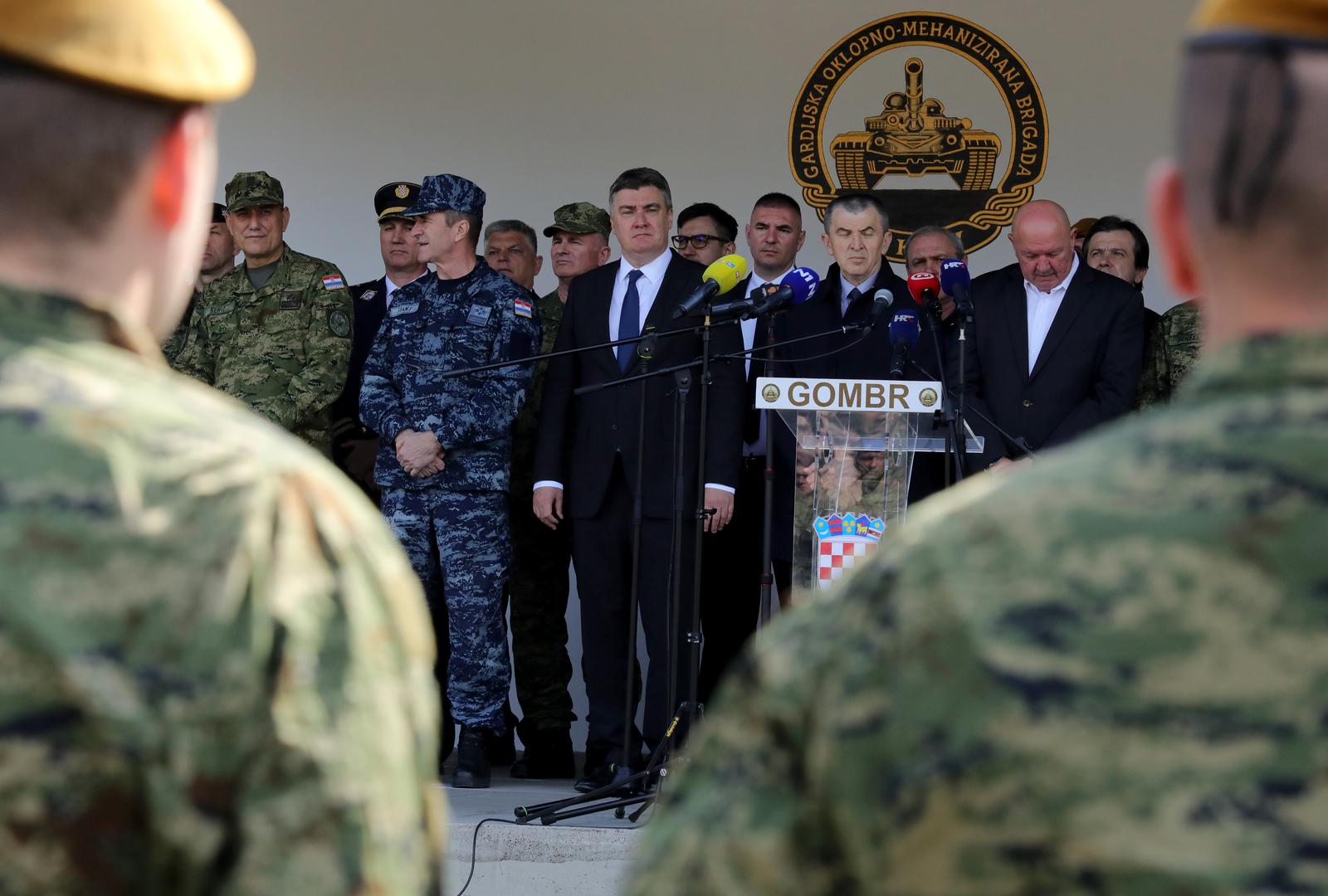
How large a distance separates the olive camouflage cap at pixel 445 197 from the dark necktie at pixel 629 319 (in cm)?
56

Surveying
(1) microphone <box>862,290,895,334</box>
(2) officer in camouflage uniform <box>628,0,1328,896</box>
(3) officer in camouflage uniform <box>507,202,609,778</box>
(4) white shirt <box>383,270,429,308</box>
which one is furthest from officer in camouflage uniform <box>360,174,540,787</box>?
(2) officer in camouflage uniform <box>628,0,1328,896</box>

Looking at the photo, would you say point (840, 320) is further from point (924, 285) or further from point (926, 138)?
point (926, 138)

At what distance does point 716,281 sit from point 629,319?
0.83 metres

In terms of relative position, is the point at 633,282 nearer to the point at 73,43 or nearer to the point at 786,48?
the point at 786,48

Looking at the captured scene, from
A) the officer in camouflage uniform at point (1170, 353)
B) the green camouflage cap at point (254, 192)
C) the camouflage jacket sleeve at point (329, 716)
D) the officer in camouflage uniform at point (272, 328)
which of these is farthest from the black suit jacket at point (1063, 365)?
the camouflage jacket sleeve at point (329, 716)

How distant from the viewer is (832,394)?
177 inches

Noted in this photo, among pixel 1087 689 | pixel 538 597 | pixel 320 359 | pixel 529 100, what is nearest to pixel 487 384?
pixel 320 359

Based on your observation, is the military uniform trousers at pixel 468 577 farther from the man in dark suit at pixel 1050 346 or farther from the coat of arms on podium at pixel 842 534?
the man in dark suit at pixel 1050 346

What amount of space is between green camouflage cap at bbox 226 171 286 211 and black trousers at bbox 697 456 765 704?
6.26 ft

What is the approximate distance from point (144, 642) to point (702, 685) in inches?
190

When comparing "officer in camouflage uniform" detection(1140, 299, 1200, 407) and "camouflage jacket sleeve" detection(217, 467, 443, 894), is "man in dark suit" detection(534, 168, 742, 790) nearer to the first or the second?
"officer in camouflage uniform" detection(1140, 299, 1200, 407)

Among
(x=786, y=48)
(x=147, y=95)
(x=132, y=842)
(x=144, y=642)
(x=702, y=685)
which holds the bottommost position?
(x=702, y=685)

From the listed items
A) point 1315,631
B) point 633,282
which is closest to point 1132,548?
point 1315,631

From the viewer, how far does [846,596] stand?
3.20 ft
